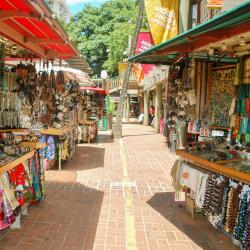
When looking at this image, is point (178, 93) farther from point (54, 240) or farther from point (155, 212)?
point (54, 240)

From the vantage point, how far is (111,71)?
3672cm

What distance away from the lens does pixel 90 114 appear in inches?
725

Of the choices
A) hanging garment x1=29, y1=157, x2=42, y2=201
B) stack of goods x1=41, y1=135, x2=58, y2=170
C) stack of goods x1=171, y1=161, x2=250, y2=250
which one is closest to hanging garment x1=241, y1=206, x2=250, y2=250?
stack of goods x1=171, y1=161, x2=250, y2=250

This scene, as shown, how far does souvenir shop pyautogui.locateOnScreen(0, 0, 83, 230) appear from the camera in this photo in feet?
14.8

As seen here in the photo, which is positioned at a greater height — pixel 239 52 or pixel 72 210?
pixel 239 52

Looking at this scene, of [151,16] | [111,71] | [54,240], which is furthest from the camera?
[111,71]

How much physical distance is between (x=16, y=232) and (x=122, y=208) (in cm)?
195

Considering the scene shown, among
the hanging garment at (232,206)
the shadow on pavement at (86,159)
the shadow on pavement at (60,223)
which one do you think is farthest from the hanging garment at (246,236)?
the shadow on pavement at (86,159)

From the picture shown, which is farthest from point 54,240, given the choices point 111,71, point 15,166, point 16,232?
point 111,71

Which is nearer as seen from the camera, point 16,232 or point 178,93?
point 16,232

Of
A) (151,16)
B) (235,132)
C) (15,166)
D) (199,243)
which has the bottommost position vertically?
(199,243)

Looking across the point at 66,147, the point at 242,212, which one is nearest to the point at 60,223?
the point at 242,212

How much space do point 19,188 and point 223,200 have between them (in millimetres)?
2753

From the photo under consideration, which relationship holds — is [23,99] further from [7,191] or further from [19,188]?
[7,191]
